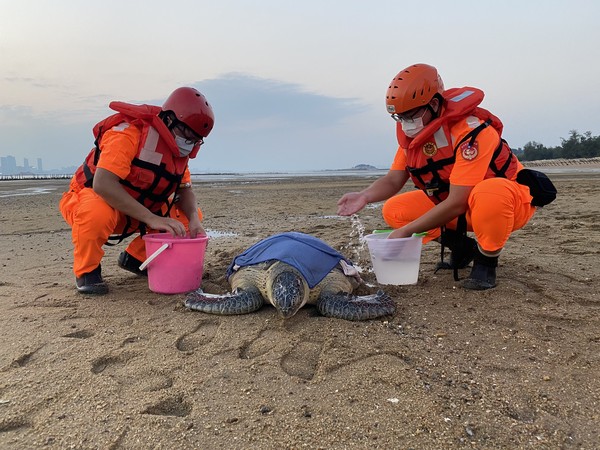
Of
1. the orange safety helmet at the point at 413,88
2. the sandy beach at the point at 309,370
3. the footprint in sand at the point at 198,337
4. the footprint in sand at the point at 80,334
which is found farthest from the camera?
the orange safety helmet at the point at 413,88

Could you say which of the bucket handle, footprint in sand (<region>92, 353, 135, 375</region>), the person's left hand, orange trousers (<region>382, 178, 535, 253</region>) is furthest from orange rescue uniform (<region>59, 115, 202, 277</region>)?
orange trousers (<region>382, 178, 535, 253</region>)

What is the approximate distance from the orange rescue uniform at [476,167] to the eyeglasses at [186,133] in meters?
1.68

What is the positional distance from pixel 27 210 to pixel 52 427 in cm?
1000

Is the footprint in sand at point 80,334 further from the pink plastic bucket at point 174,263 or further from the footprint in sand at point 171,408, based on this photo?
the footprint in sand at point 171,408

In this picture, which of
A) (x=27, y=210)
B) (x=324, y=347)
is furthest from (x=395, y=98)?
(x=27, y=210)

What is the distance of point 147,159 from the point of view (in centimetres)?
347

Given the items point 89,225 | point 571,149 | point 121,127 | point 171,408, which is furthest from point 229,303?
point 571,149

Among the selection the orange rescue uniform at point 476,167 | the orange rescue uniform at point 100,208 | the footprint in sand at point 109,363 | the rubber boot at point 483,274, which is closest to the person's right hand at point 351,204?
the orange rescue uniform at point 476,167

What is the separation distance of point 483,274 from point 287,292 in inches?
61.8

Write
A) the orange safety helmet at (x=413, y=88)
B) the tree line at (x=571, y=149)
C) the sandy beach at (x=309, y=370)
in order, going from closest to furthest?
the sandy beach at (x=309, y=370)
the orange safety helmet at (x=413, y=88)
the tree line at (x=571, y=149)

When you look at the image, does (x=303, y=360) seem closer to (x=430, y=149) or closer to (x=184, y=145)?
(x=430, y=149)

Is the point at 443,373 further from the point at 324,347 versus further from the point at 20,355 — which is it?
the point at 20,355

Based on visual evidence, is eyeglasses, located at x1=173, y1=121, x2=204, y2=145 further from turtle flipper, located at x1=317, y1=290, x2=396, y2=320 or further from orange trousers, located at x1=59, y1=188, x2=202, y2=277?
turtle flipper, located at x1=317, y1=290, x2=396, y2=320

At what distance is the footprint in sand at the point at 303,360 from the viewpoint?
2207mm
